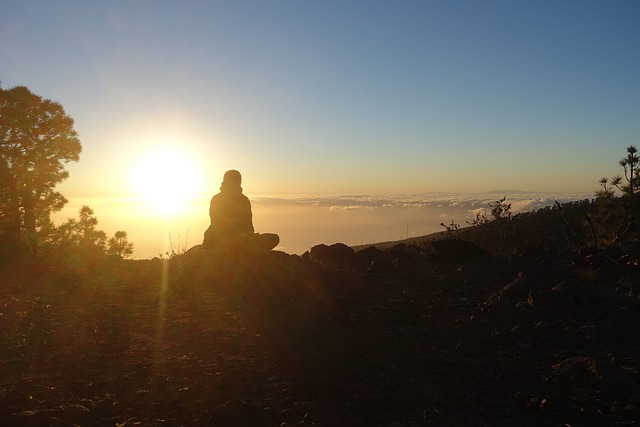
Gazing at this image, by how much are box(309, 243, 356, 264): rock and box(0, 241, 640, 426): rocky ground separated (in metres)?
2.57

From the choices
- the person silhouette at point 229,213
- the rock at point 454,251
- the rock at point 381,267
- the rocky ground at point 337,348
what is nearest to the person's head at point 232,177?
the person silhouette at point 229,213

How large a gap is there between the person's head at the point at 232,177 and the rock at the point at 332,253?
6092mm

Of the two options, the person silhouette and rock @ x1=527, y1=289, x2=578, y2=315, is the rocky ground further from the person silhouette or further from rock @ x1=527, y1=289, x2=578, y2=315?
the person silhouette

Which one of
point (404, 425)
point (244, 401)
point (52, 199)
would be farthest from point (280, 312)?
point (52, 199)

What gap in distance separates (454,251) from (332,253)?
387 centimetres

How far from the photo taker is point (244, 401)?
5246 millimetres

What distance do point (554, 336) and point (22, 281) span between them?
42.2ft

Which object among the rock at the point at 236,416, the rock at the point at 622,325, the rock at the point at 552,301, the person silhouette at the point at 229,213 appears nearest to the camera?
the rock at the point at 236,416

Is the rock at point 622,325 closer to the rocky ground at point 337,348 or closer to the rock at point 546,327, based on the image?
the rocky ground at point 337,348

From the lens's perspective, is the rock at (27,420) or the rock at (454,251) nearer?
the rock at (27,420)

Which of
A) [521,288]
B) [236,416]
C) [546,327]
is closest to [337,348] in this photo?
[236,416]

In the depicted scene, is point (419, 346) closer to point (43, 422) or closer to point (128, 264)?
point (43, 422)

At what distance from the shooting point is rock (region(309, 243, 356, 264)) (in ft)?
47.8

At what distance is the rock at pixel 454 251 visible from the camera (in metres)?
12.9
